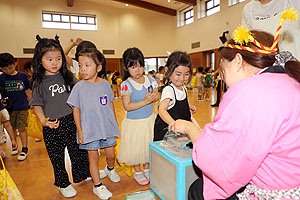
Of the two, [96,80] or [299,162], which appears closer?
[299,162]

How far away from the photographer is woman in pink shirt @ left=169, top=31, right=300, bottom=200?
28.3 inches

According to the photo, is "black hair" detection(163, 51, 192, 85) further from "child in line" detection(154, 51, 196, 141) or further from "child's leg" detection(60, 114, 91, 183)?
"child's leg" detection(60, 114, 91, 183)

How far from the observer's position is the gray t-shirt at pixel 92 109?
1.82 m

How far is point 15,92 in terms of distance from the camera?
306 cm

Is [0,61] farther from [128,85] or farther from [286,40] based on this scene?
[286,40]

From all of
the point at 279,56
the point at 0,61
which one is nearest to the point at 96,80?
the point at 279,56

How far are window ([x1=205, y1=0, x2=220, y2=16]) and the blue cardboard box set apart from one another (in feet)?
43.6

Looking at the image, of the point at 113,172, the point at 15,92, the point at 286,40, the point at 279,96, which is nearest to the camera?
the point at 279,96

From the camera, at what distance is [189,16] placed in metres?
15.4

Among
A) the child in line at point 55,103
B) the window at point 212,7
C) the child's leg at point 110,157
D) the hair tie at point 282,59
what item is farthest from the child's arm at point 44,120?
the window at point 212,7

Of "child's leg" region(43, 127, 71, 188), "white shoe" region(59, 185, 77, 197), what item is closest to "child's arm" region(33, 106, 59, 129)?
"child's leg" region(43, 127, 71, 188)

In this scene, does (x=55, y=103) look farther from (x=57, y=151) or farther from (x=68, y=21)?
(x=68, y=21)

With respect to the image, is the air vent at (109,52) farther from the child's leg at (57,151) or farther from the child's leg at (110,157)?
the child's leg at (57,151)

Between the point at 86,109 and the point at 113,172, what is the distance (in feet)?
2.64
